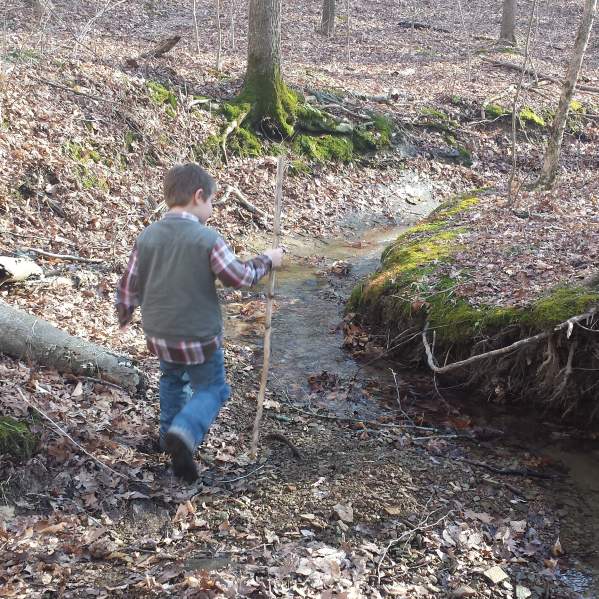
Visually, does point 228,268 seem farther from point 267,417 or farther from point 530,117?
point 530,117

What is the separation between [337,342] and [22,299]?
378 centimetres

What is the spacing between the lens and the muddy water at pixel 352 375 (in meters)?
4.73

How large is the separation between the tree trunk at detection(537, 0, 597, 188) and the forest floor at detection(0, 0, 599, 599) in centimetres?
61

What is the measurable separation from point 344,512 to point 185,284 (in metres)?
1.98

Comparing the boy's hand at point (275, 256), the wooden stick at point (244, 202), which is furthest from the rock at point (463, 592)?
the wooden stick at point (244, 202)

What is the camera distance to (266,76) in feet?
45.2

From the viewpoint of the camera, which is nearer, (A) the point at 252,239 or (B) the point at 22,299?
(B) the point at 22,299

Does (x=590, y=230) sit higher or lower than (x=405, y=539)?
higher

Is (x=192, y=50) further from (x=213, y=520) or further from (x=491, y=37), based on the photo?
(x=213, y=520)

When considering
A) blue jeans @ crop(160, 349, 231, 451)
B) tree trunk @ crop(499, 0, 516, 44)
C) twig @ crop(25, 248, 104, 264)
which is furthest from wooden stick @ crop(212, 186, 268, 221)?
tree trunk @ crop(499, 0, 516, 44)

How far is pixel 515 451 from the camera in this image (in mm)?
5715

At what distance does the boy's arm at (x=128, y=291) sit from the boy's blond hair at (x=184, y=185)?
47 centimetres

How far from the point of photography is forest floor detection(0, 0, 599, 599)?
3.88 m

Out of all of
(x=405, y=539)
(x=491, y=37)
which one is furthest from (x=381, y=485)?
(x=491, y=37)
